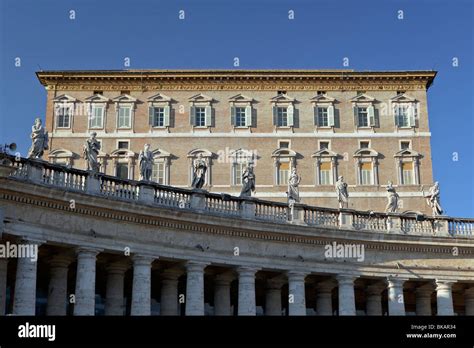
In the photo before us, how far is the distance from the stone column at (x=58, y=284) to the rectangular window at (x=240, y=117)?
151ft

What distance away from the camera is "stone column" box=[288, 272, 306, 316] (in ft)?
135

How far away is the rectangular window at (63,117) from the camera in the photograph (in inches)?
3187

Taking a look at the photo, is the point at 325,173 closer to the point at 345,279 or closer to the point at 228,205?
the point at 345,279

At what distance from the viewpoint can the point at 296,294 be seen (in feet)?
136

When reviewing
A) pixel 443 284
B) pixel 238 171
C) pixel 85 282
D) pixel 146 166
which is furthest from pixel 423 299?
pixel 238 171

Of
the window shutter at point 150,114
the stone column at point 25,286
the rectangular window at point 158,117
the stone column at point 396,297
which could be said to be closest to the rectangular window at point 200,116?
the rectangular window at point 158,117

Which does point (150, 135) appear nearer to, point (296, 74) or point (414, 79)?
point (296, 74)

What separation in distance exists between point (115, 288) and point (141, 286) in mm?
2284

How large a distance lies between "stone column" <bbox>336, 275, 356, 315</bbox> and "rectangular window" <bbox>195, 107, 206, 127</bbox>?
41.0 meters
